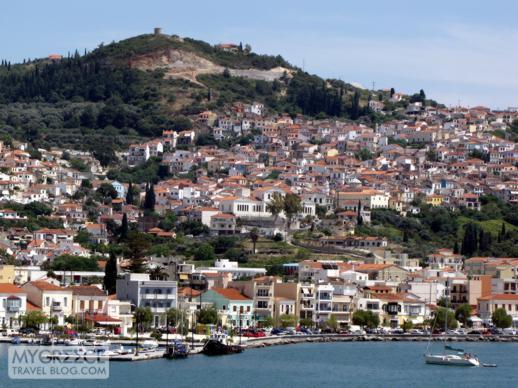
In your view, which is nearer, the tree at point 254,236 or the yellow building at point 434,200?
the tree at point 254,236

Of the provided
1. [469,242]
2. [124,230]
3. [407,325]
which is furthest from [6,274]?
[469,242]

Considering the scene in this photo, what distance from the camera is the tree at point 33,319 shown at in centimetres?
7388

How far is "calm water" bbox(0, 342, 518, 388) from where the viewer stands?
196ft

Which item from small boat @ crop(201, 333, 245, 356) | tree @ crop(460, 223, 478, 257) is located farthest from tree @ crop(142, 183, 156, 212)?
small boat @ crop(201, 333, 245, 356)

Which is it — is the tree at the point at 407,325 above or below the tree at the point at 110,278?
below

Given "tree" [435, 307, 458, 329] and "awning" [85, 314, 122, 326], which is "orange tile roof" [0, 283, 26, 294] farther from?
"tree" [435, 307, 458, 329]

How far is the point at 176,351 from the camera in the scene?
6756 cm

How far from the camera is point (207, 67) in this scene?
171 meters

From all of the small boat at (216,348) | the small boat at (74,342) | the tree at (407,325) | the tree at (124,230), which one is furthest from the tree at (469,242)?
the small boat at (74,342)

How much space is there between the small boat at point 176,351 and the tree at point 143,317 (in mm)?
8105

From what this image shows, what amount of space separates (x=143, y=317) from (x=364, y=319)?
15313mm

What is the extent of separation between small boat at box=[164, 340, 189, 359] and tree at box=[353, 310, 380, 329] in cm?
2073

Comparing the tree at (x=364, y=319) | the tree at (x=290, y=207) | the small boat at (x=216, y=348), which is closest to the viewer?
the small boat at (x=216, y=348)

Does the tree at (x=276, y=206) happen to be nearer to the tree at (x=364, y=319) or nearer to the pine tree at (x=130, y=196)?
the pine tree at (x=130, y=196)
